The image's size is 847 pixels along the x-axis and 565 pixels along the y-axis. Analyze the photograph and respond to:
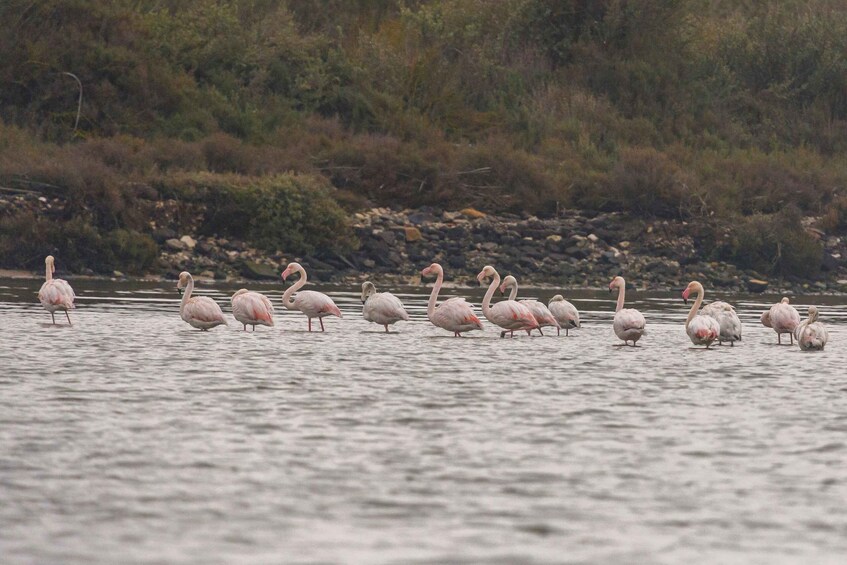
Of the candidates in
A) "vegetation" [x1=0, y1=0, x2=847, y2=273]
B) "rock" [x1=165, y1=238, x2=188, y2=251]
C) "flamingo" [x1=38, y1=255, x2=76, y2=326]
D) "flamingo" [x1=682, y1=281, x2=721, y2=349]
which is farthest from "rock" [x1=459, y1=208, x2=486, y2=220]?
"flamingo" [x1=682, y1=281, x2=721, y2=349]

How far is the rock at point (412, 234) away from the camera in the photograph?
3900 cm

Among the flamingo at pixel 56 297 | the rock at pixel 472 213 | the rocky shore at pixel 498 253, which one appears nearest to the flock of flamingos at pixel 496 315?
the flamingo at pixel 56 297

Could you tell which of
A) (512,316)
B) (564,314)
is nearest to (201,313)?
(512,316)

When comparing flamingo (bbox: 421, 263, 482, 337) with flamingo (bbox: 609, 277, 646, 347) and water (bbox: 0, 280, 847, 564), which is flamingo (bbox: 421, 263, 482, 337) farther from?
flamingo (bbox: 609, 277, 646, 347)

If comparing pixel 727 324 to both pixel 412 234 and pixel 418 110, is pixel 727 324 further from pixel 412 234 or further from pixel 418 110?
pixel 418 110

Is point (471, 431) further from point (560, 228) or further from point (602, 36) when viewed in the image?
point (602, 36)

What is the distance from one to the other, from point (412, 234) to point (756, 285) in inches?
346

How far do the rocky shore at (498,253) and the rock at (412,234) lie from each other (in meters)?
0.03

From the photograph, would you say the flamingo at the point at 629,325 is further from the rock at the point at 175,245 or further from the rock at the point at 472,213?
the rock at the point at 472,213

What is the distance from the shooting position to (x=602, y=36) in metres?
53.9

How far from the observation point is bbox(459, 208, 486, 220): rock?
134 feet

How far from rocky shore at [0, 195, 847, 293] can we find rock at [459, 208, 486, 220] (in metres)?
0.03

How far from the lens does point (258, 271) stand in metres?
36.4

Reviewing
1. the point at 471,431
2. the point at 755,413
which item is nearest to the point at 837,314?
the point at 755,413
